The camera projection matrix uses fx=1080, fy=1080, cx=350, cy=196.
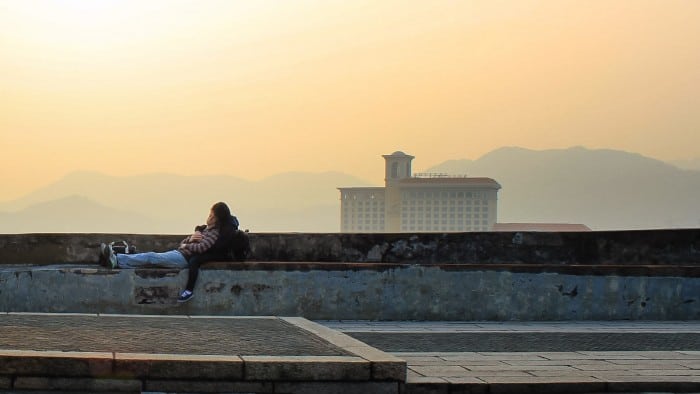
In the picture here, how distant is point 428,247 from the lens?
15727 mm

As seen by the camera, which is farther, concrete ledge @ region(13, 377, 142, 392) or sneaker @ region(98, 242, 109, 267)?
sneaker @ region(98, 242, 109, 267)

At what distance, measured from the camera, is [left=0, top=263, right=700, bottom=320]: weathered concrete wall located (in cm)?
1234

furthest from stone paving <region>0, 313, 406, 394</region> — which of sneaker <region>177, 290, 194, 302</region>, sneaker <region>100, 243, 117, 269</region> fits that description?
sneaker <region>100, 243, 117, 269</region>

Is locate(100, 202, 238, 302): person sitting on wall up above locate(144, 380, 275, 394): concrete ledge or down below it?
above

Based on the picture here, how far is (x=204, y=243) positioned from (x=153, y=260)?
0.66 metres

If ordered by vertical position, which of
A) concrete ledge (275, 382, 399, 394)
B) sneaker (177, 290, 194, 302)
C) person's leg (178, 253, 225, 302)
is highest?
person's leg (178, 253, 225, 302)

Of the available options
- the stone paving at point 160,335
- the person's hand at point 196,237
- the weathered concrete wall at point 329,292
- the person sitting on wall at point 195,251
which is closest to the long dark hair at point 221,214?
the person sitting on wall at point 195,251

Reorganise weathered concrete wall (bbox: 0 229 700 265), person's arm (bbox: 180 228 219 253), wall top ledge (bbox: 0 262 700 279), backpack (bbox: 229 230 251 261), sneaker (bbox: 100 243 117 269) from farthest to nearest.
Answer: weathered concrete wall (bbox: 0 229 700 265)
backpack (bbox: 229 230 251 261)
person's arm (bbox: 180 228 219 253)
sneaker (bbox: 100 243 117 269)
wall top ledge (bbox: 0 262 700 279)

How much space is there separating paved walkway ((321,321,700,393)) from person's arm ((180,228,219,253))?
193 cm

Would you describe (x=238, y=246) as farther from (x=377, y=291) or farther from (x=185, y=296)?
(x=377, y=291)

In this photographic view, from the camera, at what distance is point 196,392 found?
6.57 meters

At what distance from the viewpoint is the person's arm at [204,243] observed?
12.7 m

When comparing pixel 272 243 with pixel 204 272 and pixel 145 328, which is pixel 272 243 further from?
pixel 145 328

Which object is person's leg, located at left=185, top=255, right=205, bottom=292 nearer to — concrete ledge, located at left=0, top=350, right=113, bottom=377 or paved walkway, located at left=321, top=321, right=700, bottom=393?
paved walkway, located at left=321, top=321, right=700, bottom=393
